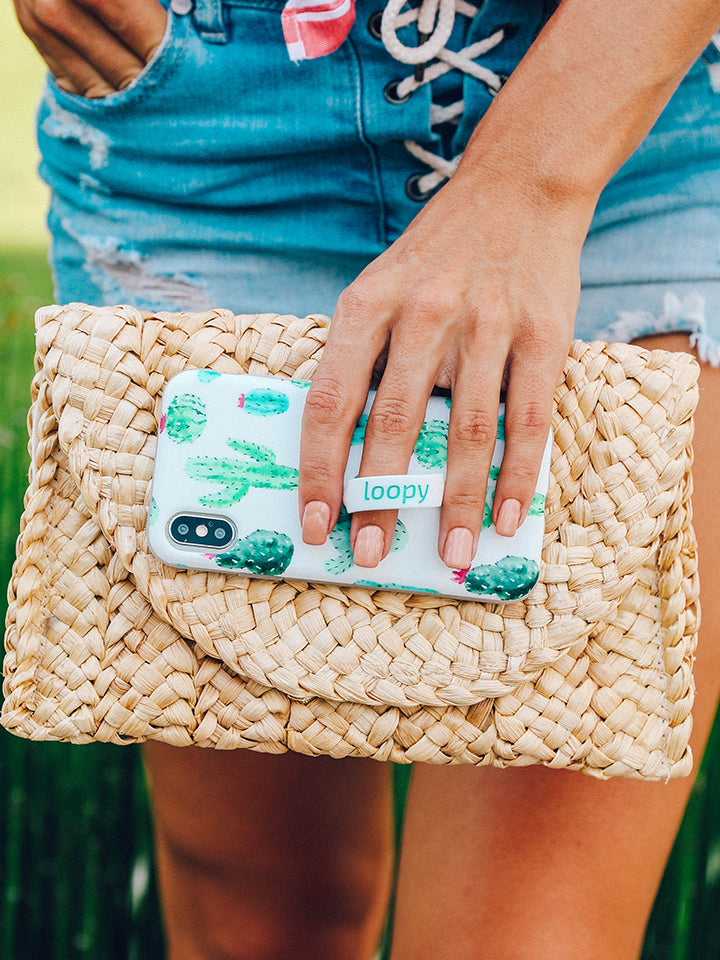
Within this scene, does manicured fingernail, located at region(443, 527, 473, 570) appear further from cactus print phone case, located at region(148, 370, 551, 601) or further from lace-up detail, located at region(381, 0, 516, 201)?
lace-up detail, located at region(381, 0, 516, 201)

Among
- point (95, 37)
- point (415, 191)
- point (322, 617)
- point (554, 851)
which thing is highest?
point (95, 37)

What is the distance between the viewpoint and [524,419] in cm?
57

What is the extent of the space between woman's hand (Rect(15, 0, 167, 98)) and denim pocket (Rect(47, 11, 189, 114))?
0.01m

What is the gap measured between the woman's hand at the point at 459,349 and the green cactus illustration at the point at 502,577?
0.10 ft

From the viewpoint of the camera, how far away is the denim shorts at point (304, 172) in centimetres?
69

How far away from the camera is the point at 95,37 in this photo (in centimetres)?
70

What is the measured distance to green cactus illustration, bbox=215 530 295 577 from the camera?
2.02 ft

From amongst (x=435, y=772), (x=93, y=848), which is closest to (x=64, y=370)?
(x=435, y=772)

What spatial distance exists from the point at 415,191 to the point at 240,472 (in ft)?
1.10

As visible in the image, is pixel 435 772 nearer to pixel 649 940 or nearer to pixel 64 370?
pixel 64 370

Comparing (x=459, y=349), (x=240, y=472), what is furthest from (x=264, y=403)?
(x=459, y=349)

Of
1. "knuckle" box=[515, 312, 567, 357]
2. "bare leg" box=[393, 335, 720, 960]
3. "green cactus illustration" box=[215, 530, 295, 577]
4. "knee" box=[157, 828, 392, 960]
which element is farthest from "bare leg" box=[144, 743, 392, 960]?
"knuckle" box=[515, 312, 567, 357]

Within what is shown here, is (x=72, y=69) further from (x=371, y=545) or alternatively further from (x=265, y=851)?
(x=265, y=851)

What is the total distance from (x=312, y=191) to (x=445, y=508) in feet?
1.22
